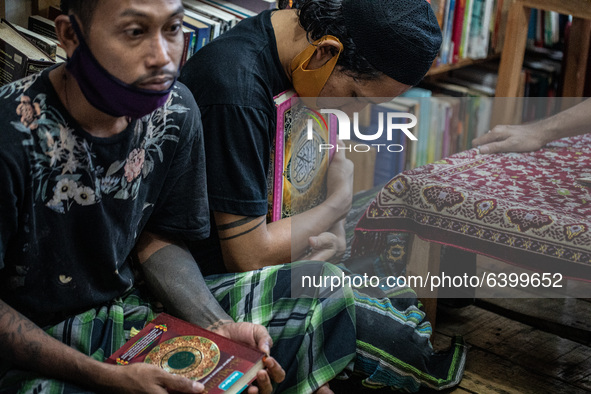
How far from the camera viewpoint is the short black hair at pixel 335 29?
1416 mm

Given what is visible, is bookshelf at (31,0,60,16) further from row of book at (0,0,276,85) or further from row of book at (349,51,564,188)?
row of book at (349,51,564,188)

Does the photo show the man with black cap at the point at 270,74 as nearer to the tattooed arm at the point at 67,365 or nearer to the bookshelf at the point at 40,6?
→ the tattooed arm at the point at 67,365

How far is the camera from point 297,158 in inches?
62.7

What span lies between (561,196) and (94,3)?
111cm

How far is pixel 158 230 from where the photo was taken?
54.9 inches

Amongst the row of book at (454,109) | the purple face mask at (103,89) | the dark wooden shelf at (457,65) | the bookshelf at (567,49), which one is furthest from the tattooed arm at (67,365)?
the dark wooden shelf at (457,65)

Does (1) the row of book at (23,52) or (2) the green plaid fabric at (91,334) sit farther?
(1) the row of book at (23,52)

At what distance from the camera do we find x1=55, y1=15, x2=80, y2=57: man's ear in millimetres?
1072

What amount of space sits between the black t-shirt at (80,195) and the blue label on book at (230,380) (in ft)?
0.96

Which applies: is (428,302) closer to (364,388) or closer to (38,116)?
(364,388)

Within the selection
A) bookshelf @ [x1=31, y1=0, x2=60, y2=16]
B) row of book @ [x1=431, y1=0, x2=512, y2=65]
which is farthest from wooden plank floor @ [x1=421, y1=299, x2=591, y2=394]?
bookshelf @ [x1=31, y1=0, x2=60, y2=16]

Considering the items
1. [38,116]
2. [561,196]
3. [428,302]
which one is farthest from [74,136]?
[561,196]

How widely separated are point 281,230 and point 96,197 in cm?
47

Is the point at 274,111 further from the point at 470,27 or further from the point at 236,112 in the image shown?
the point at 470,27
